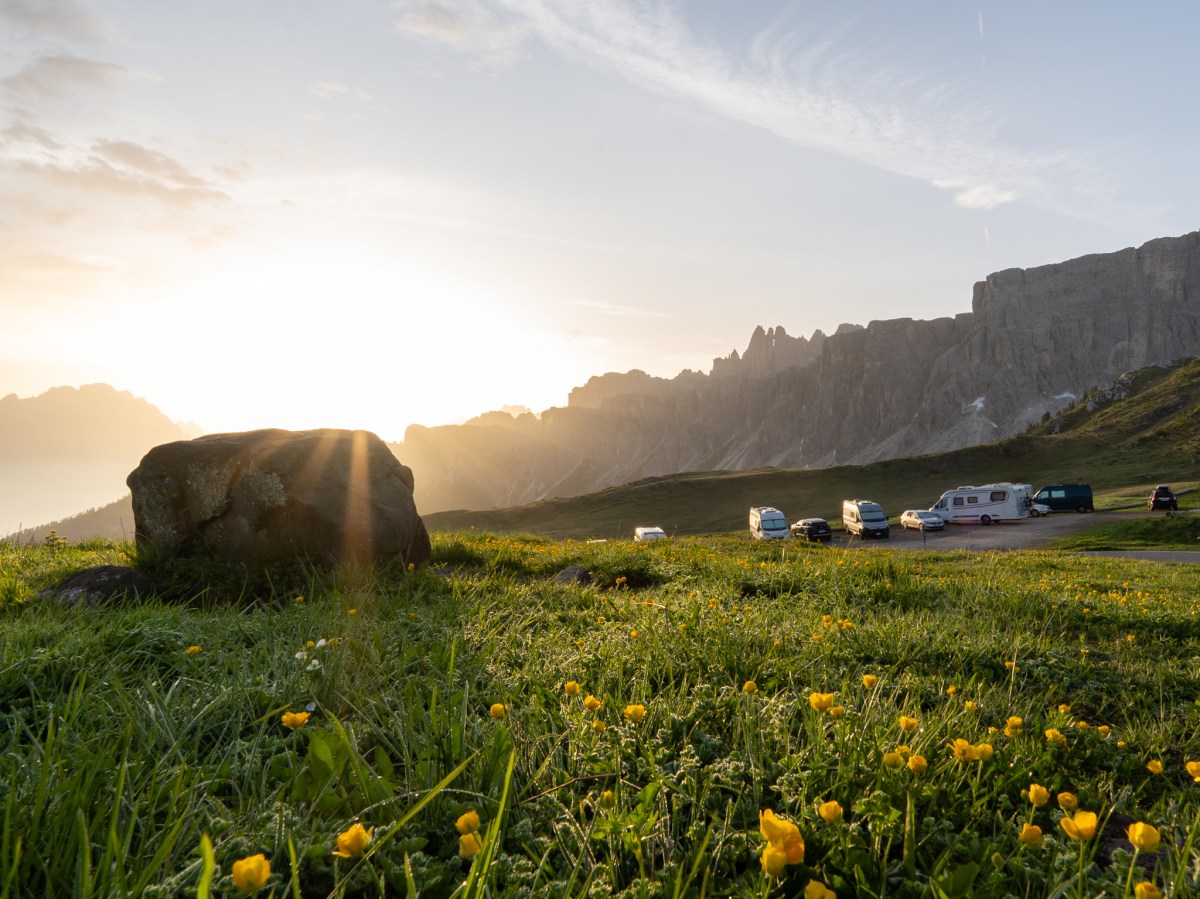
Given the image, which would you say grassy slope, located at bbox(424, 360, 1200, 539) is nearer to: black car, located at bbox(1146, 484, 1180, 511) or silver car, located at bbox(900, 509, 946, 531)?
silver car, located at bbox(900, 509, 946, 531)

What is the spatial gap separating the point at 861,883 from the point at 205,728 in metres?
3.13

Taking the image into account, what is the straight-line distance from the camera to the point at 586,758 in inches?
113

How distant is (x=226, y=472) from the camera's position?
9.59 metres

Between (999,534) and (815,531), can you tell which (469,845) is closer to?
(815,531)

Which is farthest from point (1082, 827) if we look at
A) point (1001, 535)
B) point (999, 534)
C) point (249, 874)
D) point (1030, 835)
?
point (999, 534)

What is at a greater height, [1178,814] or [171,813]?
[171,813]

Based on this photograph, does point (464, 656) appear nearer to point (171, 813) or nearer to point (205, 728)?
point (205, 728)

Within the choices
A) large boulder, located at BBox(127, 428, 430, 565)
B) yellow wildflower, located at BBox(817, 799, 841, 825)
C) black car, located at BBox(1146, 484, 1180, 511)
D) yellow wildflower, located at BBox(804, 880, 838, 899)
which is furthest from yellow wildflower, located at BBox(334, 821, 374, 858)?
black car, located at BBox(1146, 484, 1180, 511)

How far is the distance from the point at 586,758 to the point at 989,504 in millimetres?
53440

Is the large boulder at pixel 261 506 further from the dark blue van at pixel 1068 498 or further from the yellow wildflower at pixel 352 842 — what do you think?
the dark blue van at pixel 1068 498

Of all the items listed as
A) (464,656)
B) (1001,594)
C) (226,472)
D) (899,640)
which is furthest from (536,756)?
(226,472)

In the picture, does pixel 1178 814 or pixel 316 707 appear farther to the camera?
pixel 316 707

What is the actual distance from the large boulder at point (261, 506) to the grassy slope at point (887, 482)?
47.7 meters

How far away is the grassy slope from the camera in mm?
63500
